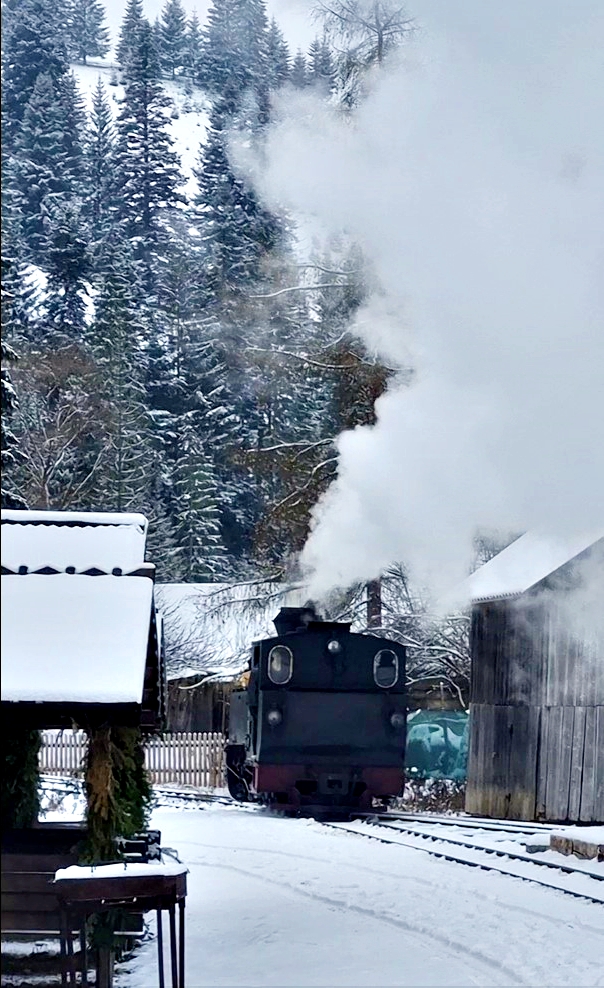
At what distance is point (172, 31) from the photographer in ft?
165

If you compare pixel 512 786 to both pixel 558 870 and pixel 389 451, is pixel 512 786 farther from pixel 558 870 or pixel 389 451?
pixel 558 870

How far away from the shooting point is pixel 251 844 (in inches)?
643

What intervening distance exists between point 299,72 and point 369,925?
2581 cm

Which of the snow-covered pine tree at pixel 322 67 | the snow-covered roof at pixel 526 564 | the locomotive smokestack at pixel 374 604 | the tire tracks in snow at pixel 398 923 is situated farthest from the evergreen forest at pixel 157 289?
the tire tracks in snow at pixel 398 923

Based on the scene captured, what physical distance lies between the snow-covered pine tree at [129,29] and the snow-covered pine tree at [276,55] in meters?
9.95

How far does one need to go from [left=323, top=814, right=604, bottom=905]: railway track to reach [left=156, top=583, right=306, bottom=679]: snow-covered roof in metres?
10.8

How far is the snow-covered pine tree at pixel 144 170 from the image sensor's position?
4406 centimetres

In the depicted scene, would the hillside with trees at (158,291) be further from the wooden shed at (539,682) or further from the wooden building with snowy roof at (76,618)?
the wooden building with snowy roof at (76,618)

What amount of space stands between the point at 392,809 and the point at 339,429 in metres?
8.95

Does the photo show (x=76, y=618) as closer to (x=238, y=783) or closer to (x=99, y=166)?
(x=238, y=783)

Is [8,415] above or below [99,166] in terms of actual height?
below

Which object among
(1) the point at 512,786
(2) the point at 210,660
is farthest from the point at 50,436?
(1) the point at 512,786

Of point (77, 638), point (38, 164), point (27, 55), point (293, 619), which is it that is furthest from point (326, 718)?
point (27, 55)

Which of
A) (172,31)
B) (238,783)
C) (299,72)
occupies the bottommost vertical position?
(238,783)
